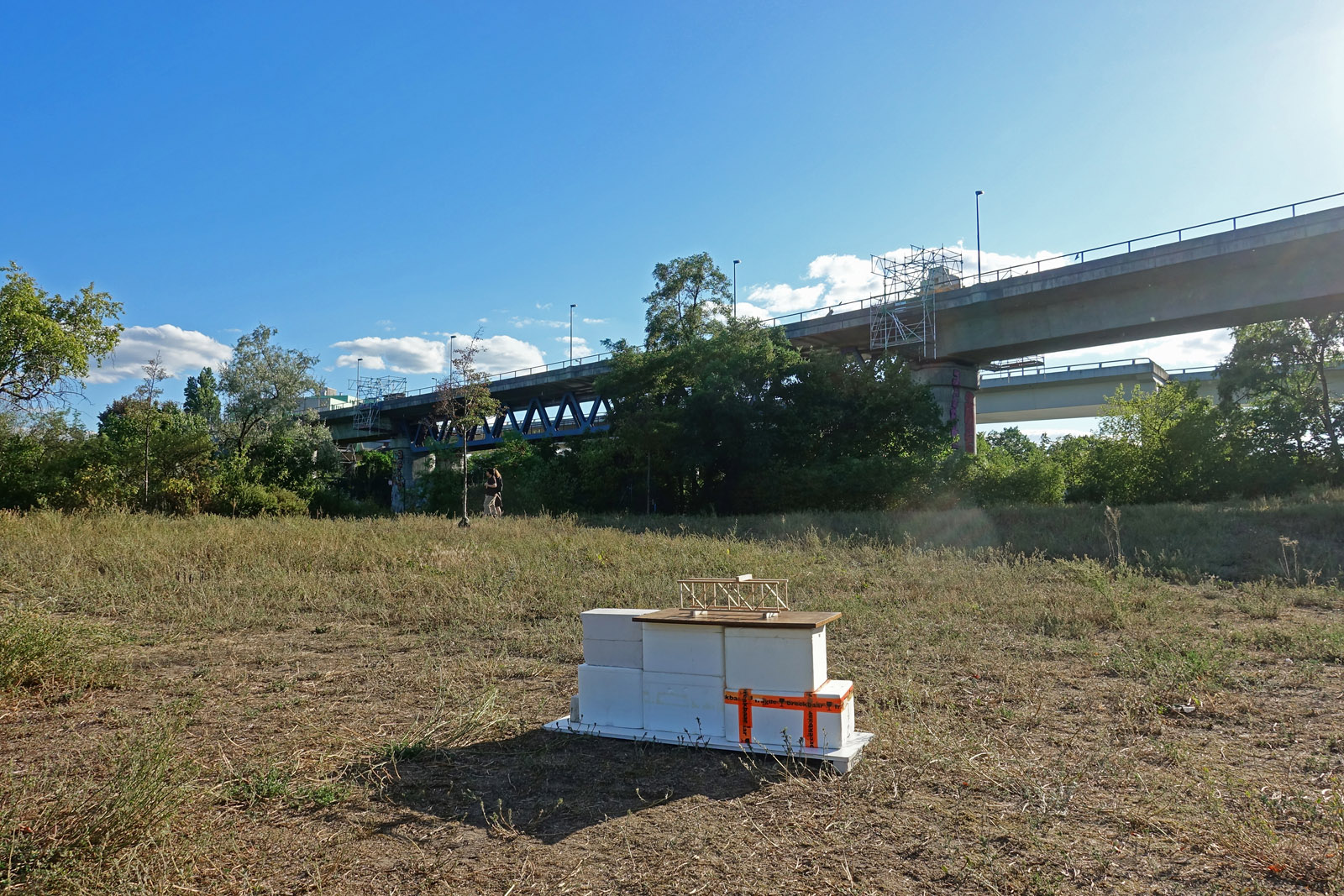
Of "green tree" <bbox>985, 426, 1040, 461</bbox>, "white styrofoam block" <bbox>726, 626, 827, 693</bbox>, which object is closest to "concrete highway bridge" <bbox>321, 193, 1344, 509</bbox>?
"white styrofoam block" <bbox>726, 626, 827, 693</bbox>

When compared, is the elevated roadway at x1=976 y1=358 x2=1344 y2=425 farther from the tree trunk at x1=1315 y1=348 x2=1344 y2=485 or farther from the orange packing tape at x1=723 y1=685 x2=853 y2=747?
the orange packing tape at x1=723 y1=685 x2=853 y2=747

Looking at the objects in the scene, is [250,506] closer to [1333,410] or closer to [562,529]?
[562,529]

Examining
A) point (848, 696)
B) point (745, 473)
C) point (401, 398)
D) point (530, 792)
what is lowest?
point (530, 792)

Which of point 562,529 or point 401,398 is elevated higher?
point 401,398

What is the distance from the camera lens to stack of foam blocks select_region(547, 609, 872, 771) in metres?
4.61

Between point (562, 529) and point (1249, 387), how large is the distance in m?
24.3

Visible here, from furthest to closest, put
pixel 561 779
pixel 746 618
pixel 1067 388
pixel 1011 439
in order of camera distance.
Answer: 1. pixel 1011 439
2. pixel 1067 388
3. pixel 746 618
4. pixel 561 779

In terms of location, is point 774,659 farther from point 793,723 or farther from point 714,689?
point 714,689

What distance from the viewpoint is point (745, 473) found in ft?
88.8

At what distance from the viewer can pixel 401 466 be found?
179 ft

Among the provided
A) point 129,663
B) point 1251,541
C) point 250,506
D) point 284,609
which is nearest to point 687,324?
point 250,506

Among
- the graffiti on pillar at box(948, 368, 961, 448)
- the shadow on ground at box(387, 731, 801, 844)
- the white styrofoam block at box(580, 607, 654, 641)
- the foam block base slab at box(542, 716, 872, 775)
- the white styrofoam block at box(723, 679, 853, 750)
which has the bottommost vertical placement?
the shadow on ground at box(387, 731, 801, 844)

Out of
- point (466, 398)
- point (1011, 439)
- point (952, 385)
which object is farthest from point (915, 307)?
point (1011, 439)

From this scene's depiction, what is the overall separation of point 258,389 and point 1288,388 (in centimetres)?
4033
